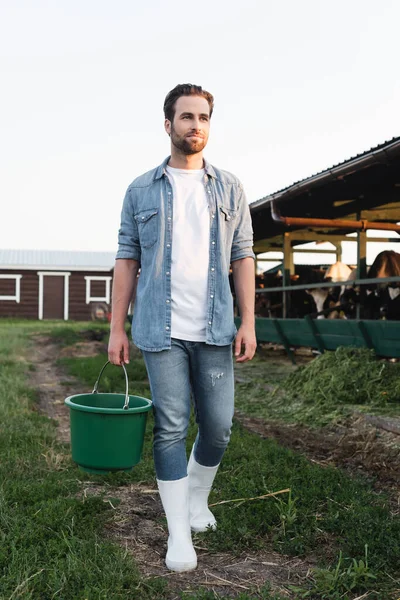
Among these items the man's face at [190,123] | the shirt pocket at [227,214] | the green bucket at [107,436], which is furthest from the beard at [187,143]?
the green bucket at [107,436]

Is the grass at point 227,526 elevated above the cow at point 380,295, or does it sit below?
below

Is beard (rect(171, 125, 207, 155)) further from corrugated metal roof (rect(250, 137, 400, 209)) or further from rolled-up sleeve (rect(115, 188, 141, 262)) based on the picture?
corrugated metal roof (rect(250, 137, 400, 209))

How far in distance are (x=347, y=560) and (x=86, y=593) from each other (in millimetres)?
1129

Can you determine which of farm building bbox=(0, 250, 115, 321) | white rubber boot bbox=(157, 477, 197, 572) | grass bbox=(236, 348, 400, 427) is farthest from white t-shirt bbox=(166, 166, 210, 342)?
farm building bbox=(0, 250, 115, 321)

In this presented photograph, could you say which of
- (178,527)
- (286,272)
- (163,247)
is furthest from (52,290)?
(178,527)

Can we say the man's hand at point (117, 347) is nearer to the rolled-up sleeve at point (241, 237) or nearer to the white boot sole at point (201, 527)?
the rolled-up sleeve at point (241, 237)

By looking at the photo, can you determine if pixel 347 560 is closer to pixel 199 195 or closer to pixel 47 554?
pixel 47 554

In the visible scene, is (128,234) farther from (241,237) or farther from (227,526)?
(227,526)

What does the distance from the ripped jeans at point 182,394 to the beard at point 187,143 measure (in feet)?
2.85

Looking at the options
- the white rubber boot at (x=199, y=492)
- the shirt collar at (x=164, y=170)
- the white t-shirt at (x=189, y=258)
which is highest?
the shirt collar at (x=164, y=170)

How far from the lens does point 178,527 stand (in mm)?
3059

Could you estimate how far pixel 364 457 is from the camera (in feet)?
16.7

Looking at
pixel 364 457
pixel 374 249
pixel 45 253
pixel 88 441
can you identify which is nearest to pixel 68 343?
pixel 374 249

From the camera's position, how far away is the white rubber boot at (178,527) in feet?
9.70
